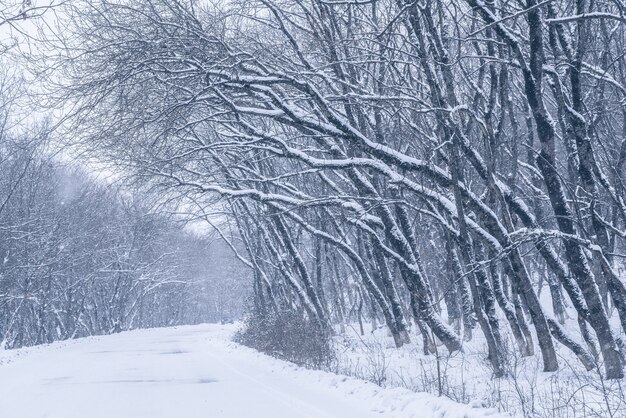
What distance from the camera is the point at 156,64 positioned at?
464 inches

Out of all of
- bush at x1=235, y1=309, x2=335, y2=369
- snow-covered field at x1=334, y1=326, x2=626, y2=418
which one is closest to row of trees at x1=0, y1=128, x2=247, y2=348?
bush at x1=235, y1=309, x2=335, y2=369

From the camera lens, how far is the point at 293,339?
1772 cm

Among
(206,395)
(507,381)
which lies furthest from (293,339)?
(507,381)

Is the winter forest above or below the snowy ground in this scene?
above

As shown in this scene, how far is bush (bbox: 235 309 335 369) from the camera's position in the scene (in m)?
15.8

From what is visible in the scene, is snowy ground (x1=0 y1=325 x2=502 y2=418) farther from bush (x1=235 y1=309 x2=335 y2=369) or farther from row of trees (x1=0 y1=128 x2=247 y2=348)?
row of trees (x1=0 y1=128 x2=247 y2=348)

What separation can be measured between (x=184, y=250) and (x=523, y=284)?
54.4m

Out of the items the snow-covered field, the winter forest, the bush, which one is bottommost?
the snow-covered field

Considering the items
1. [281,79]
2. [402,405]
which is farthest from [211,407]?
[281,79]

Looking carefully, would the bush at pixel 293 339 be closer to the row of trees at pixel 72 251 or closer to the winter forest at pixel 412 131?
the winter forest at pixel 412 131

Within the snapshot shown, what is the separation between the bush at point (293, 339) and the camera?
51.9ft

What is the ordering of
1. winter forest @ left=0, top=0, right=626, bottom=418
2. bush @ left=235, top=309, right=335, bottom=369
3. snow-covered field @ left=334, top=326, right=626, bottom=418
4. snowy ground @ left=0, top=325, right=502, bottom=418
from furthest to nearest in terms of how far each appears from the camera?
1. bush @ left=235, top=309, right=335, bottom=369
2. winter forest @ left=0, top=0, right=626, bottom=418
3. snowy ground @ left=0, top=325, right=502, bottom=418
4. snow-covered field @ left=334, top=326, right=626, bottom=418

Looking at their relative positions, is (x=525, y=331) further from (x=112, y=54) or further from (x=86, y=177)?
(x=86, y=177)

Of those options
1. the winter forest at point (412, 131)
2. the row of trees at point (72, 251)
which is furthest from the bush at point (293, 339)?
the row of trees at point (72, 251)
